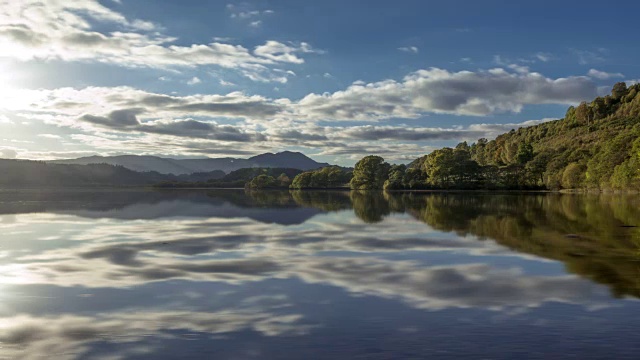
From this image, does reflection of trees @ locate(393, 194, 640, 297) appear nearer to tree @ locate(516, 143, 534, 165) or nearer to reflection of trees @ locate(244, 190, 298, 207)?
reflection of trees @ locate(244, 190, 298, 207)

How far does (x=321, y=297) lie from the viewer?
16.4 meters

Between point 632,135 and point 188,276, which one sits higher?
point 632,135

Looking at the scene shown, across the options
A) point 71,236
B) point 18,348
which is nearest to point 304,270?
point 18,348

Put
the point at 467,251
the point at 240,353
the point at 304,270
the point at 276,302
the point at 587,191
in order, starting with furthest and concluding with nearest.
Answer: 1. the point at 587,191
2. the point at 467,251
3. the point at 304,270
4. the point at 276,302
5. the point at 240,353

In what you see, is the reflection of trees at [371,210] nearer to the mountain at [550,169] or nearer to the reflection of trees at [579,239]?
the reflection of trees at [579,239]

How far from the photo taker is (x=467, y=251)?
1057 inches

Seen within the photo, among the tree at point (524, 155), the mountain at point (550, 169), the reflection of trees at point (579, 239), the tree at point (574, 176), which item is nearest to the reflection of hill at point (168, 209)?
the reflection of trees at point (579, 239)

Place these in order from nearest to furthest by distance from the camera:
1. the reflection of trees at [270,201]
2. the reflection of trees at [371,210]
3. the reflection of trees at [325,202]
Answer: the reflection of trees at [371,210], the reflection of trees at [325,202], the reflection of trees at [270,201]

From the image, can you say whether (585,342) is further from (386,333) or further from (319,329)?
(319,329)

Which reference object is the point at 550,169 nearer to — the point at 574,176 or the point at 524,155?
the point at 574,176

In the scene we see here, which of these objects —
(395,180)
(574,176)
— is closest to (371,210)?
(574,176)

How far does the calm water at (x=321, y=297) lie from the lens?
38.1 feet

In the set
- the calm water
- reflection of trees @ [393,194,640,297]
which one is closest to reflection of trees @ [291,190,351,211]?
reflection of trees @ [393,194,640,297]

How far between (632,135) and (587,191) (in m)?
17.0
